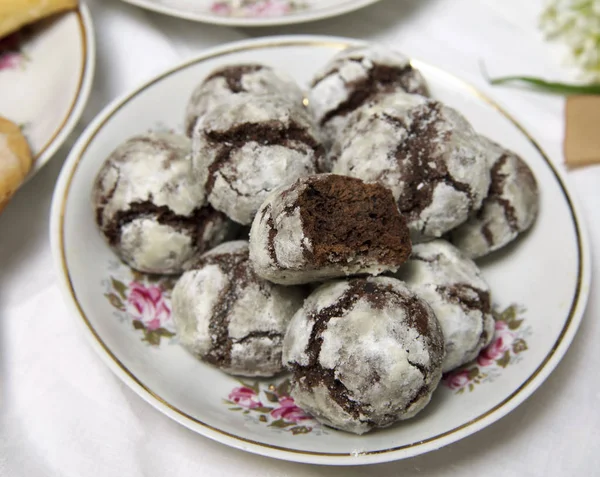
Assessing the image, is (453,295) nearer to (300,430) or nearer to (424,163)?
(424,163)

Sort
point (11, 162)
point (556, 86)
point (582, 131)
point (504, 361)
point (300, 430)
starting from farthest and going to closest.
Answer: point (556, 86), point (582, 131), point (11, 162), point (504, 361), point (300, 430)

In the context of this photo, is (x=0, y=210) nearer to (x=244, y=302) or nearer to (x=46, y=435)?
(x=46, y=435)

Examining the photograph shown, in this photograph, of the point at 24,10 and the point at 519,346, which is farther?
the point at 24,10

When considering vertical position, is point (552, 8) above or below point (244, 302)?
above

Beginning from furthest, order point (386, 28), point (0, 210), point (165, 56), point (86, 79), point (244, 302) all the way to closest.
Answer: point (386, 28), point (165, 56), point (86, 79), point (0, 210), point (244, 302)

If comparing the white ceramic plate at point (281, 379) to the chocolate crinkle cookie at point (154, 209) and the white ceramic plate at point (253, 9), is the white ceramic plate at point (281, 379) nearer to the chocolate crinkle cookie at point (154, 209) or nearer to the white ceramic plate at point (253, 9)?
the chocolate crinkle cookie at point (154, 209)

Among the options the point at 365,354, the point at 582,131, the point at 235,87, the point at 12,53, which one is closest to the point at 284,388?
the point at 365,354

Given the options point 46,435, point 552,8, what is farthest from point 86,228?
point 552,8
